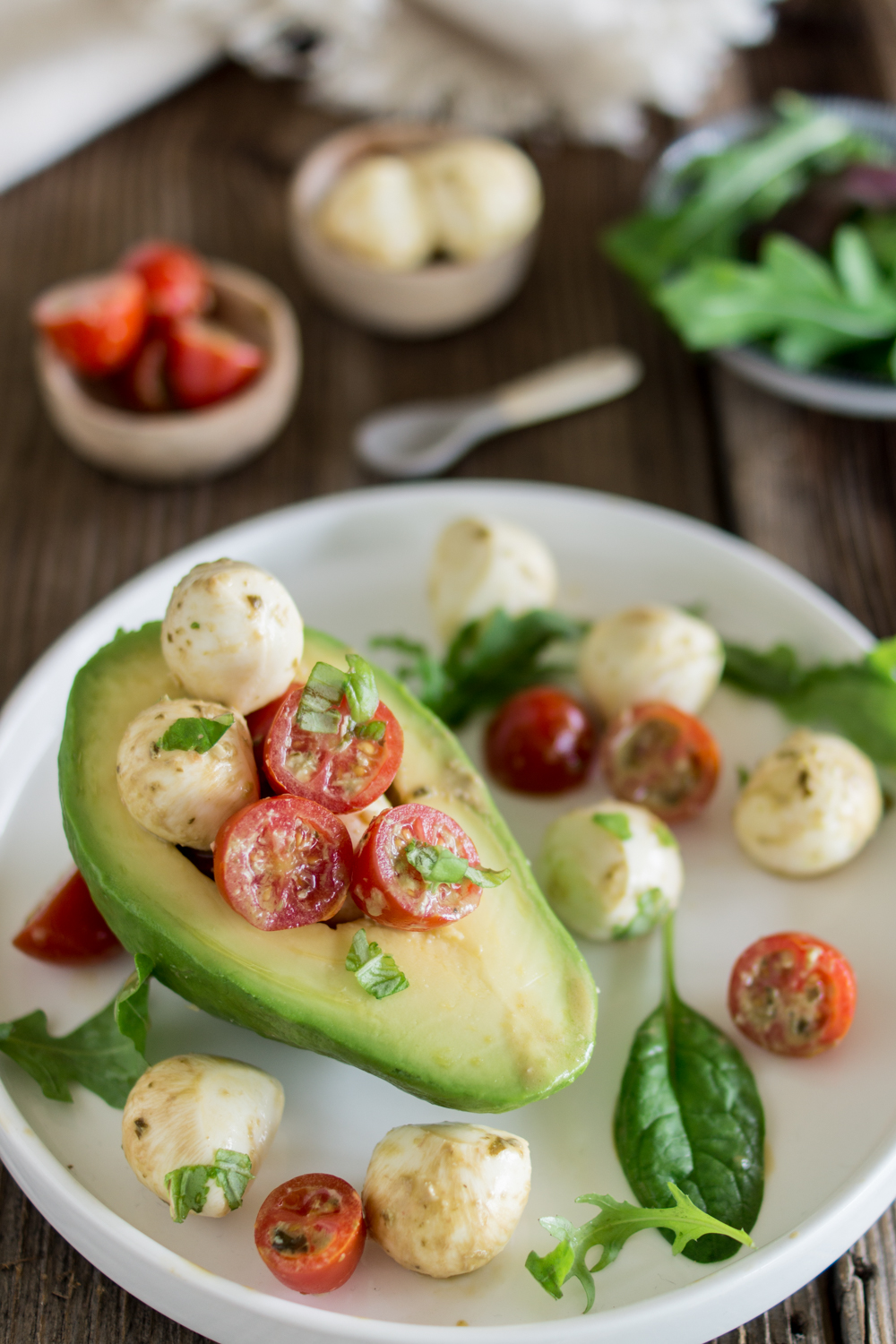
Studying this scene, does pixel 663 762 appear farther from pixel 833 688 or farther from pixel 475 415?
pixel 475 415

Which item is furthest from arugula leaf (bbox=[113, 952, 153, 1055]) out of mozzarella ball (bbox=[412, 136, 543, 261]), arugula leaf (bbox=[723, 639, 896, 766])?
mozzarella ball (bbox=[412, 136, 543, 261])

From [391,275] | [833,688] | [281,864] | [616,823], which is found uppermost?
[281,864]

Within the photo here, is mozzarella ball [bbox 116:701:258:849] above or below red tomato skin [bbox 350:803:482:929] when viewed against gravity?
above

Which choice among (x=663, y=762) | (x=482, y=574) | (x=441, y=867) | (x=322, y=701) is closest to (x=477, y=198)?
(x=482, y=574)

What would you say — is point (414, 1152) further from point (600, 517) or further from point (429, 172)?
point (429, 172)

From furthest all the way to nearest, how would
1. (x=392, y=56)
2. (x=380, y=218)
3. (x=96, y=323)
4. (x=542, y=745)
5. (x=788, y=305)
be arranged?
(x=392, y=56)
(x=380, y=218)
(x=788, y=305)
(x=96, y=323)
(x=542, y=745)

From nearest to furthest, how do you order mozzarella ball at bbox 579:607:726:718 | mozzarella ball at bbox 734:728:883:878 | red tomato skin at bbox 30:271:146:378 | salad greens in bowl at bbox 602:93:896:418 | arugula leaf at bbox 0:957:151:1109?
arugula leaf at bbox 0:957:151:1109 < mozzarella ball at bbox 734:728:883:878 < mozzarella ball at bbox 579:607:726:718 < red tomato skin at bbox 30:271:146:378 < salad greens in bowl at bbox 602:93:896:418

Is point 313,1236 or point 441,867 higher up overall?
point 441,867

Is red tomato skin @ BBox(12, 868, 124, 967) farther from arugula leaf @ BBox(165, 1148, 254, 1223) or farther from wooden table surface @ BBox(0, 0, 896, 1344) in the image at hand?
wooden table surface @ BBox(0, 0, 896, 1344)
